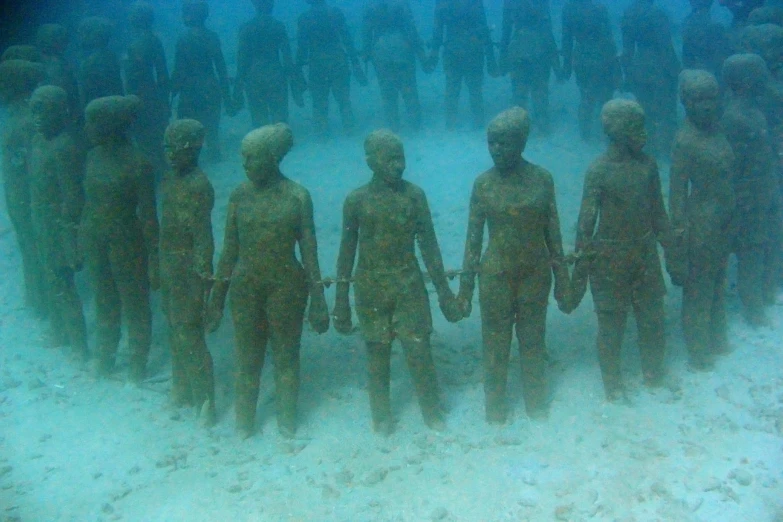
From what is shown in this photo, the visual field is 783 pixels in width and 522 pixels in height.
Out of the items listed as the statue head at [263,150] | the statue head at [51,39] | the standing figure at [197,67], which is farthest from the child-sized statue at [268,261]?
the standing figure at [197,67]

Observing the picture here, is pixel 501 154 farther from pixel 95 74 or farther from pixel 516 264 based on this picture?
pixel 95 74

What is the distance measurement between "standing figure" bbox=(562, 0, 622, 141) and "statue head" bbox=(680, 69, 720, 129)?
16.0 feet

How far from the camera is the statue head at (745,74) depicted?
5.43 metres

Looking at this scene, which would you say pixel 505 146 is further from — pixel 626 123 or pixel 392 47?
pixel 392 47

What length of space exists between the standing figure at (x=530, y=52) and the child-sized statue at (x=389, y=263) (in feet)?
20.9

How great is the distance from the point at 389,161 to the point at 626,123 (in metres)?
1.70

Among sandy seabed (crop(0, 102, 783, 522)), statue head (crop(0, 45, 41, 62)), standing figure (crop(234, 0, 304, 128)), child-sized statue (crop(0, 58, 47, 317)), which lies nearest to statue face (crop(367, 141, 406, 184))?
sandy seabed (crop(0, 102, 783, 522))

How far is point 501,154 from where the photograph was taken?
4.39 meters

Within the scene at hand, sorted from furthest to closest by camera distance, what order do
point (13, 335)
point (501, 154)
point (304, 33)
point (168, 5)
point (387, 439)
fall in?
point (168, 5)
point (304, 33)
point (13, 335)
point (387, 439)
point (501, 154)

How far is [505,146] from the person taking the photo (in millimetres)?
4371

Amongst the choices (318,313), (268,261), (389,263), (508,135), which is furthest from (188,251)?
(508,135)

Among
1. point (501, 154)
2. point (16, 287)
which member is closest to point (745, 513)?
point (501, 154)

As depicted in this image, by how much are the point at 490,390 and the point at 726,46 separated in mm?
6434

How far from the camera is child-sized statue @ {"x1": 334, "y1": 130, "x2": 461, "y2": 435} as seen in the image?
175 inches
